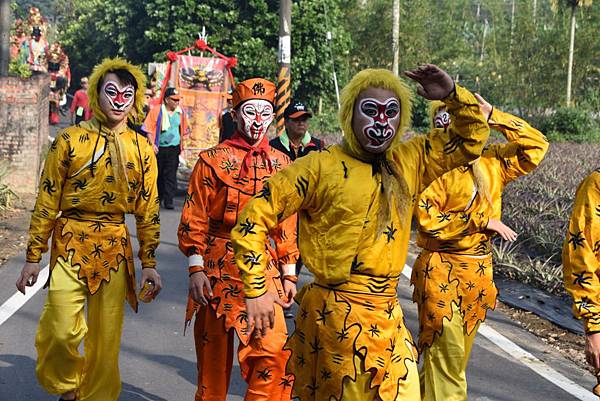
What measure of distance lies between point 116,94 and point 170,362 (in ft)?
7.94

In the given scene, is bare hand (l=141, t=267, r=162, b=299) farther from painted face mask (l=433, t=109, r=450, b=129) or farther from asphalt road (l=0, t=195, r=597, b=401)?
painted face mask (l=433, t=109, r=450, b=129)

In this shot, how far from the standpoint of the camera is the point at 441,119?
6.48 m

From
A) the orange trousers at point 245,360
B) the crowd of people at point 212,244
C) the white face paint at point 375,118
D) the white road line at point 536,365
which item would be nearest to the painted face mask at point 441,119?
the crowd of people at point 212,244

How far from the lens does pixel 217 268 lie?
6012 millimetres

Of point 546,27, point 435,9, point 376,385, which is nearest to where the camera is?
point 376,385

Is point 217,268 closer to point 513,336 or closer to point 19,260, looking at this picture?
point 513,336

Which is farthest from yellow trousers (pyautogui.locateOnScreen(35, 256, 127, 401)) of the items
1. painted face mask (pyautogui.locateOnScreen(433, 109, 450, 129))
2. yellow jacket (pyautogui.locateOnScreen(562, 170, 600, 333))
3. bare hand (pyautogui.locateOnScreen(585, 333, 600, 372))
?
bare hand (pyautogui.locateOnScreen(585, 333, 600, 372))

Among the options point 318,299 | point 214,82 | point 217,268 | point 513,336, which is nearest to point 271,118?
point 217,268

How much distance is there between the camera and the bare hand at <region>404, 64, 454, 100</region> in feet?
14.3

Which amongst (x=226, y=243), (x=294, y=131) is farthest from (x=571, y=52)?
(x=226, y=243)

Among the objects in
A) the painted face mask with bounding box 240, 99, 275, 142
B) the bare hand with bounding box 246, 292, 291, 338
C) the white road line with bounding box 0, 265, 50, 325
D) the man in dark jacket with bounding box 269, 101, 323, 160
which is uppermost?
the painted face mask with bounding box 240, 99, 275, 142

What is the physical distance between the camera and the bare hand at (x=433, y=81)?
436 centimetres

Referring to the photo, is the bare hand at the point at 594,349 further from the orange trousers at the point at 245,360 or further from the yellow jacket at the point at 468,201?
the orange trousers at the point at 245,360

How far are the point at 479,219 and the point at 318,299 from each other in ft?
6.22
